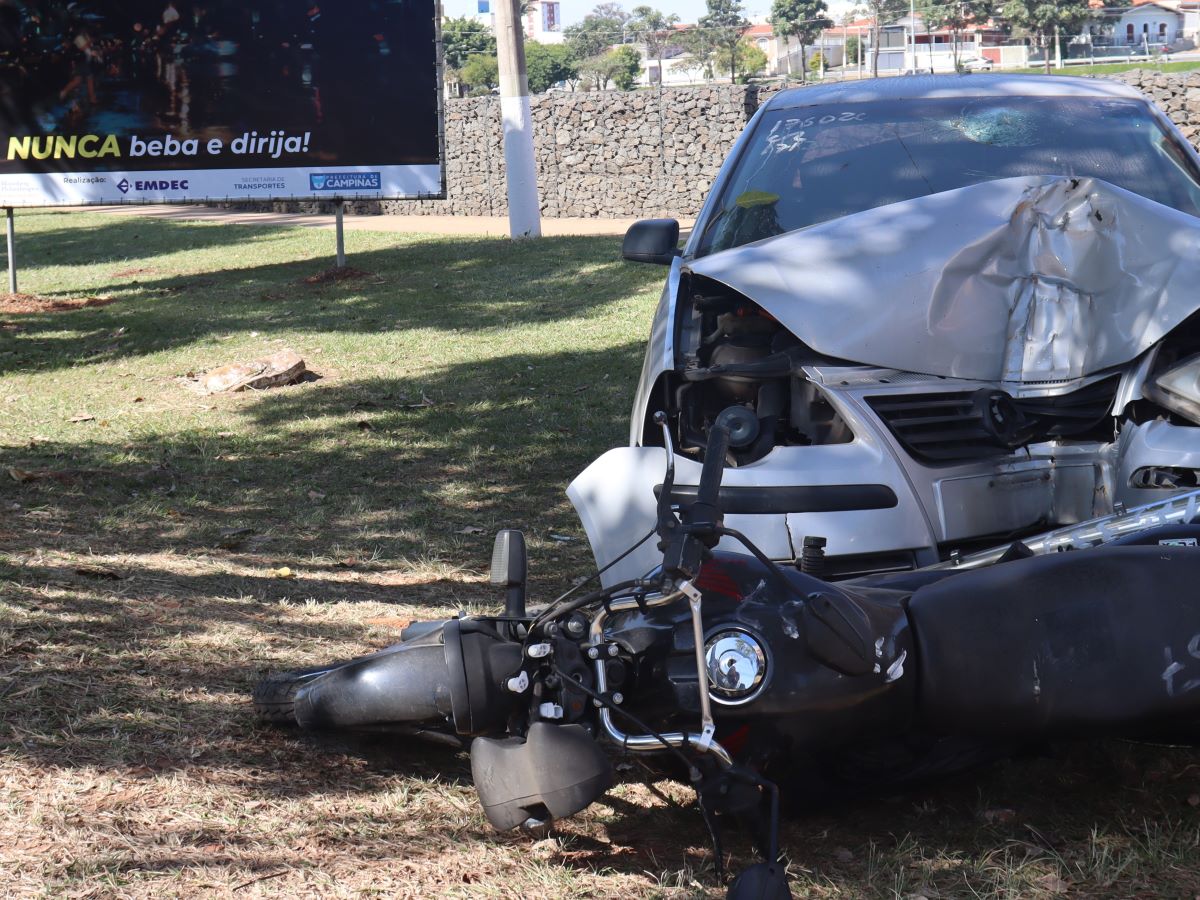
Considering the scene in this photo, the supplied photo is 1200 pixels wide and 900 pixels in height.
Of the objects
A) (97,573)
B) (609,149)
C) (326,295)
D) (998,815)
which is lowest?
(998,815)

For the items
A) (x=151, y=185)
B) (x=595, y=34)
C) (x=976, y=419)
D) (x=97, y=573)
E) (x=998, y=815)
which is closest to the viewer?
(x=998, y=815)

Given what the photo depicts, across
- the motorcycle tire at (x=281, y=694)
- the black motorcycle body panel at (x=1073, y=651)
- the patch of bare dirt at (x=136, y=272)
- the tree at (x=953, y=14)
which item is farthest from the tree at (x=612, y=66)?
the black motorcycle body panel at (x=1073, y=651)

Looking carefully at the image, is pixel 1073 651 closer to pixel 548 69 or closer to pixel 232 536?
pixel 232 536

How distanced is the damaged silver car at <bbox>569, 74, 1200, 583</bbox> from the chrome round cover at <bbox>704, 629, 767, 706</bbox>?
3.00ft

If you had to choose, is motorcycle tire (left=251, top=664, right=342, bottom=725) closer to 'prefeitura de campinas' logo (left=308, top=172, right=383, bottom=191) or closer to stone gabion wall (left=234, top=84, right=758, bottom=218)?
'prefeitura de campinas' logo (left=308, top=172, right=383, bottom=191)

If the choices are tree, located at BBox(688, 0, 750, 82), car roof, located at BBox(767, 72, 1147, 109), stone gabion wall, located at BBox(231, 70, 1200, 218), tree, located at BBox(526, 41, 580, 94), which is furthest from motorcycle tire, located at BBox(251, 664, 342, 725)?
tree, located at BBox(526, 41, 580, 94)

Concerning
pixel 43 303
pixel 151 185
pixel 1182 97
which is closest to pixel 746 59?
pixel 1182 97

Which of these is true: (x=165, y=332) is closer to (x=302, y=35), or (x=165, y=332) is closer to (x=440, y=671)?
(x=302, y=35)

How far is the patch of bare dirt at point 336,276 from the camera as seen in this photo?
13924 millimetres

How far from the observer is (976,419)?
3.54 meters

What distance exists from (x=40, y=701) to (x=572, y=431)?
14.0 feet

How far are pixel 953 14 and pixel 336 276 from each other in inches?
1571

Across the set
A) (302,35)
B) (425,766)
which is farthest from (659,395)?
(302,35)

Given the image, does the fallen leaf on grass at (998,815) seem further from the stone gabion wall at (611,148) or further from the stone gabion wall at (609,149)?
the stone gabion wall at (609,149)
